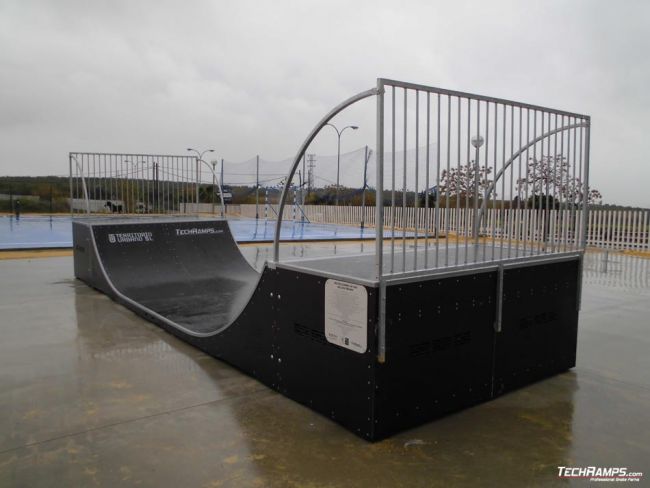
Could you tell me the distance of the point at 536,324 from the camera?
14.0 feet

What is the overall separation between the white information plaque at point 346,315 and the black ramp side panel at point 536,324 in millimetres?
1339

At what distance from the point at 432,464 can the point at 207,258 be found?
6.86 meters

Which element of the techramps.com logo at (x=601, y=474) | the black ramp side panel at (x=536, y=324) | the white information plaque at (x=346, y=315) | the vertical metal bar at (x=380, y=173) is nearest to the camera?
the techramps.com logo at (x=601, y=474)

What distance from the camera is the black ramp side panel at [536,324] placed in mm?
4004

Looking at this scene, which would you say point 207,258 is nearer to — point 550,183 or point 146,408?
point 146,408

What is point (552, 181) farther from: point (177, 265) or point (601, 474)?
point (177, 265)

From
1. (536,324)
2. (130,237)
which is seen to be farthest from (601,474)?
(130,237)

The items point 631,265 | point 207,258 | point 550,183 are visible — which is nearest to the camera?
point 550,183

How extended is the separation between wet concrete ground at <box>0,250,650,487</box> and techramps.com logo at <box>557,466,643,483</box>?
5 centimetres

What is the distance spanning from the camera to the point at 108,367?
14.7ft

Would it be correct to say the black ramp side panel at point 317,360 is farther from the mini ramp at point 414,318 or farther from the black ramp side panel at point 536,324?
the black ramp side panel at point 536,324

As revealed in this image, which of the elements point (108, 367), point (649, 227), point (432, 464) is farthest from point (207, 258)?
point (649, 227)

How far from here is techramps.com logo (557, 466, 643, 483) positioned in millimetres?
2762

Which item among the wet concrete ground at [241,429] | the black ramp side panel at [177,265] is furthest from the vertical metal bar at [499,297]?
the black ramp side panel at [177,265]
